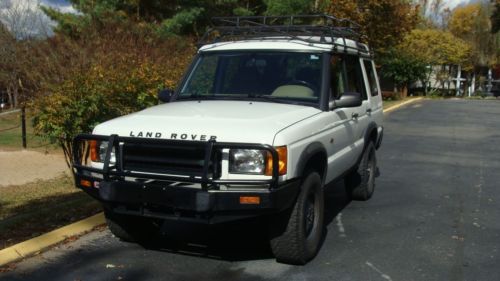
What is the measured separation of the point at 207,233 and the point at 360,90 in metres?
2.57

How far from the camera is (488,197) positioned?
782 centimetres

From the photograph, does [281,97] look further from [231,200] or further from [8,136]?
[8,136]

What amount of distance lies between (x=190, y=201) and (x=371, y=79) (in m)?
4.21

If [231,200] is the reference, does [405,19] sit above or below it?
above

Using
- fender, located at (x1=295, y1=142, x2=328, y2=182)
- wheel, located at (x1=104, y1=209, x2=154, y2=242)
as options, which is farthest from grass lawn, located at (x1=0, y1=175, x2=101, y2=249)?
fender, located at (x1=295, y1=142, x2=328, y2=182)

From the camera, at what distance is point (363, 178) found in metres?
7.26

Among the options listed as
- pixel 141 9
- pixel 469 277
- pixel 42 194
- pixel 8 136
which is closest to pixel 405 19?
pixel 141 9

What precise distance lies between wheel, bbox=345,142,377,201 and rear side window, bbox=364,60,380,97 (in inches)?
28.8

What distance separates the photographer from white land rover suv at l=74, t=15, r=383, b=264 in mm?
4285

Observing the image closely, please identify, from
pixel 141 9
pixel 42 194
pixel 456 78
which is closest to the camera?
pixel 42 194

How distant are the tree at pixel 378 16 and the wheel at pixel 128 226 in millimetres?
18012

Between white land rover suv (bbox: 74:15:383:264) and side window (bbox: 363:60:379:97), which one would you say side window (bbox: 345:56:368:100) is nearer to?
white land rover suv (bbox: 74:15:383:264)

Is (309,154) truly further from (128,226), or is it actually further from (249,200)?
(128,226)

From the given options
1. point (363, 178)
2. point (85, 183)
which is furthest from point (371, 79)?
point (85, 183)
